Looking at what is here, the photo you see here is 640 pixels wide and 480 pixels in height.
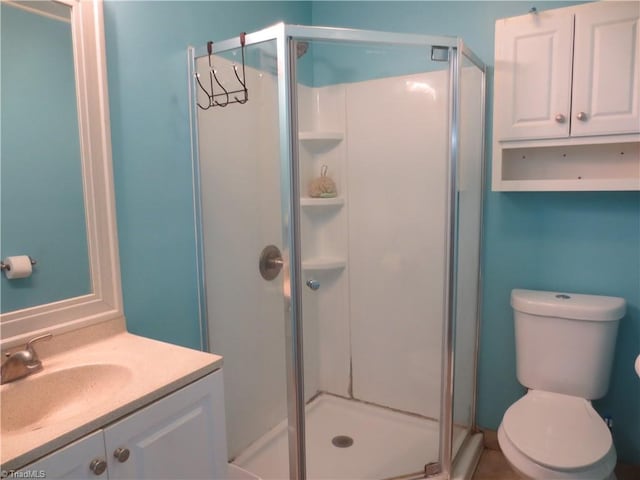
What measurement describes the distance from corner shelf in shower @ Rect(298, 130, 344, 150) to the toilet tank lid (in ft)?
3.50

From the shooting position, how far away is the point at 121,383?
1214mm

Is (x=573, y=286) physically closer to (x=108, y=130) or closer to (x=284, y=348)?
(x=284, y=348)

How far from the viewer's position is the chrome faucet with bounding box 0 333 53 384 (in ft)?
3.82

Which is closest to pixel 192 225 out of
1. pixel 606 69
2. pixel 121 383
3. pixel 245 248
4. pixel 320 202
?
pixel 245 248

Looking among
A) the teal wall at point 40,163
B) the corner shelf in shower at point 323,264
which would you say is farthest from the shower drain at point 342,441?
the teal wall at point 40,163

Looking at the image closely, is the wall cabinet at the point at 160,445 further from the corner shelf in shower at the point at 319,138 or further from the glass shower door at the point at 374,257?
the corner shelf in shower at the point at 319,138

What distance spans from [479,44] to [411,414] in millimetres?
1844

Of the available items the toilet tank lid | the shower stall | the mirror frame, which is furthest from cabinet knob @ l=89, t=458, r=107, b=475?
the toilet tank lid

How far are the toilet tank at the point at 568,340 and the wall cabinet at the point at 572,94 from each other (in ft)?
1.58

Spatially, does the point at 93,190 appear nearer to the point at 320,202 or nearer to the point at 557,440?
the point at 320,202

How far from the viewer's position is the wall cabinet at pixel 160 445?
0.94m

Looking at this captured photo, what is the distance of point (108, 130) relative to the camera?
4.75 ft

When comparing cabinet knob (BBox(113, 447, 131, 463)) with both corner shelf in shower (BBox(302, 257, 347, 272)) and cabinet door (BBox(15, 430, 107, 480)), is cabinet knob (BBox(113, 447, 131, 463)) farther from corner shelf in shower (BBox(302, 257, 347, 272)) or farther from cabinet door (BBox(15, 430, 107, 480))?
corner shelf in shower (BBox(302, 257, 347, 272))

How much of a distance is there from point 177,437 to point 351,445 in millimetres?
1178
